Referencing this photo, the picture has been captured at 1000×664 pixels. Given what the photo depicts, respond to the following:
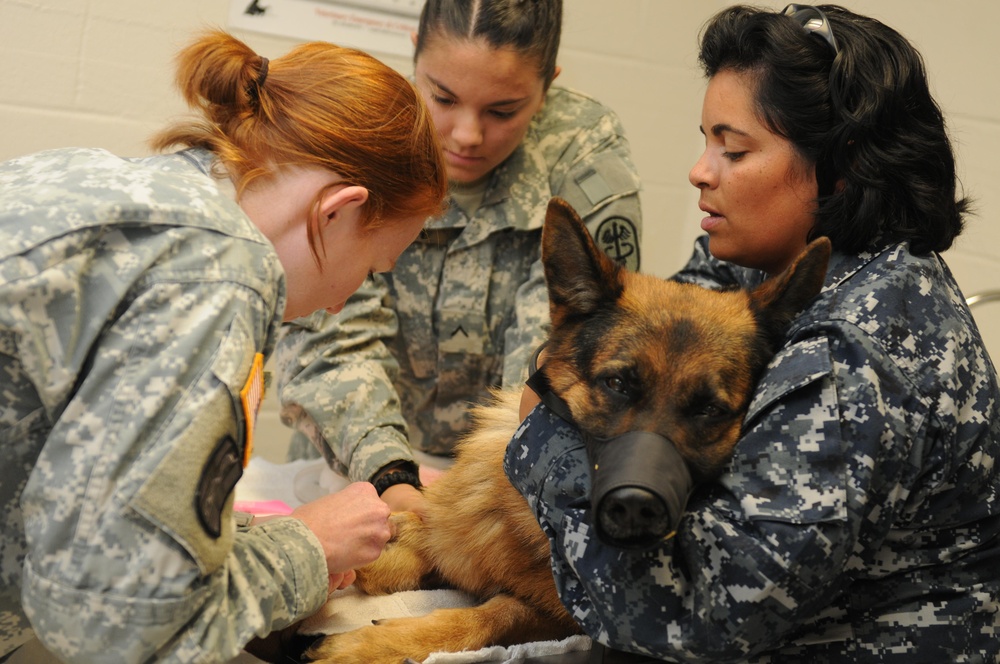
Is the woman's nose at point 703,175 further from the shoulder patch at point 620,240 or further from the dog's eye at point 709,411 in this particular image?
the shoulder patch at point 620,240

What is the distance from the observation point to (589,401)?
52.5 inches

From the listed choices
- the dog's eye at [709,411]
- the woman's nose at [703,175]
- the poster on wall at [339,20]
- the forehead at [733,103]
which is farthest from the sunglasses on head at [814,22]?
the poster on wall at [339,20]

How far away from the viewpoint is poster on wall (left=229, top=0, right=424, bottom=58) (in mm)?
3068

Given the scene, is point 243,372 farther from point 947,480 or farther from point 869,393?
point 947,480

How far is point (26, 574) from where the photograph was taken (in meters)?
0.99

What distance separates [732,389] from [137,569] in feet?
2.67

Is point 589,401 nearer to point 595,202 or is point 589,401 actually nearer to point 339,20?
point 595,202

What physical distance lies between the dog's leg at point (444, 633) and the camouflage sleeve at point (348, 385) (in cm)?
58

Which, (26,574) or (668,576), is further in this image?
(668,576)

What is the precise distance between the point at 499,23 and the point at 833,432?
1351 millimetres

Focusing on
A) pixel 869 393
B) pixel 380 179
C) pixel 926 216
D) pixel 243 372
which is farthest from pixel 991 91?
pixel 243 372

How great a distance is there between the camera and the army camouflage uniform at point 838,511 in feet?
3.69

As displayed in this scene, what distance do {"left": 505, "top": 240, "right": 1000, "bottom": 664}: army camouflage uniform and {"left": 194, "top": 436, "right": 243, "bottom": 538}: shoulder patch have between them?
0.46 m

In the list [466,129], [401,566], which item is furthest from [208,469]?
[466,129]
